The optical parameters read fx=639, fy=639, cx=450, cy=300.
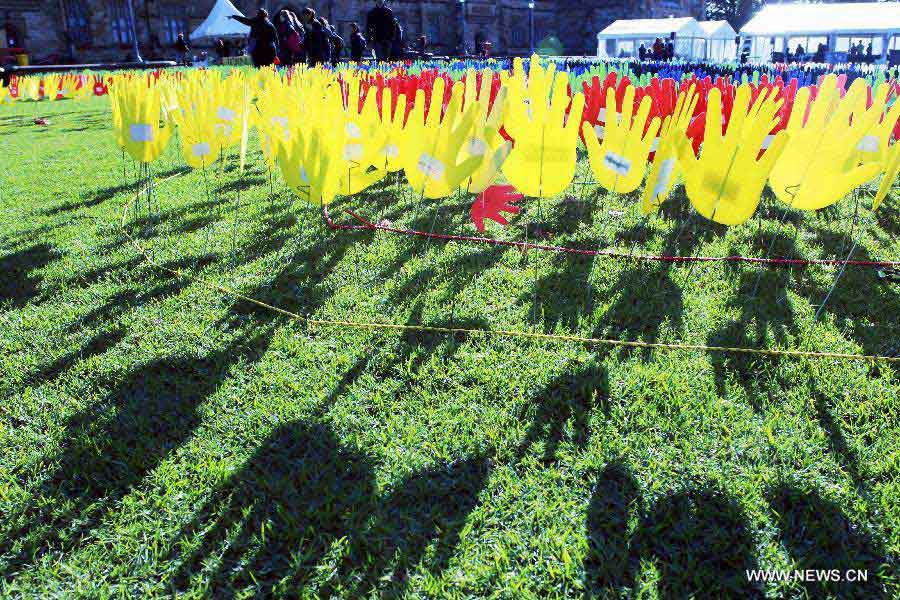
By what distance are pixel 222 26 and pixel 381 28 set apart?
17815 mm

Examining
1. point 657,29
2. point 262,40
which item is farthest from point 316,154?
point 657,29

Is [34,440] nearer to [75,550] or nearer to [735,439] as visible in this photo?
[75,550]

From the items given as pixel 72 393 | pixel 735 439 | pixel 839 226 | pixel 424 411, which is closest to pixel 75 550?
pixel 72 393

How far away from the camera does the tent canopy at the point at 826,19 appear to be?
68.1ft

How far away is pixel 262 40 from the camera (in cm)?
1109

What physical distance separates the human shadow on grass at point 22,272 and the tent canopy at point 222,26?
86.5 ft

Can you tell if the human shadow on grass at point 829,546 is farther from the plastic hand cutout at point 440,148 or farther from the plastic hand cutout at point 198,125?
the plastic hand cutout at point 198,125

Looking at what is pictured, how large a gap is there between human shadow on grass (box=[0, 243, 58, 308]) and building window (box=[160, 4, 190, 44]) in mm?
30734

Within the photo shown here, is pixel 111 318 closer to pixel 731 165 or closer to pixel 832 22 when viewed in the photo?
pixel 731 165

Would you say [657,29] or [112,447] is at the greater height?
[657,29]

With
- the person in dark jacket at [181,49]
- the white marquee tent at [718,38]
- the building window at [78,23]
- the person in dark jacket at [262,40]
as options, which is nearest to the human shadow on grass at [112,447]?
the person in dark jacket at [262,40]

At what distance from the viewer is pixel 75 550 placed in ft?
5.26

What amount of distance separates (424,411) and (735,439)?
0.97 m

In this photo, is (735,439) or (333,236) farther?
(333,236)
